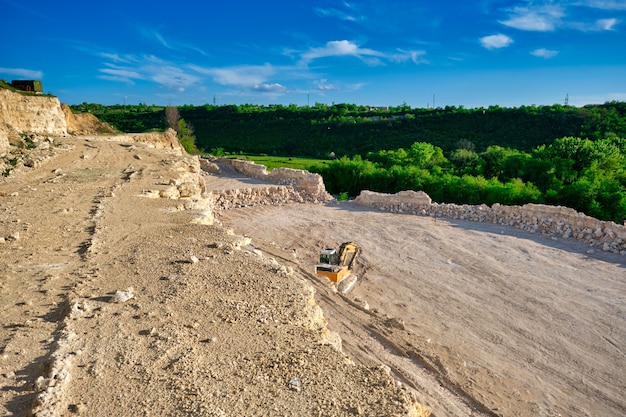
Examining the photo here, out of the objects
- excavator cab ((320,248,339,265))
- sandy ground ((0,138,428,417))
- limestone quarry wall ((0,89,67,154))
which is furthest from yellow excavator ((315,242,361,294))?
limestone quarry wall ((0,89,67,154))

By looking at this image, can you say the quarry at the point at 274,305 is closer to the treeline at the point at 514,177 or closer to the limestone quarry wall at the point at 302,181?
the treeline at the point at 514,177

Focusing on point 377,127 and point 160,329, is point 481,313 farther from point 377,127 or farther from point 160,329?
point 377,127

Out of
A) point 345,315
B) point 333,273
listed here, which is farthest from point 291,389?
point 333,273

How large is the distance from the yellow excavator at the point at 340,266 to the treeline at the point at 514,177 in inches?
352

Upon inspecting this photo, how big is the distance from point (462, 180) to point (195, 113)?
48742 millimetres

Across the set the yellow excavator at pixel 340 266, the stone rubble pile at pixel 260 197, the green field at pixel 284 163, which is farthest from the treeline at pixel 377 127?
the yellow excavator at pixel 340 266

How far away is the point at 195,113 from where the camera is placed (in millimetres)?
61031

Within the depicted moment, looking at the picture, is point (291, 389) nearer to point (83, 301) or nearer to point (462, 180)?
point (83, 301)

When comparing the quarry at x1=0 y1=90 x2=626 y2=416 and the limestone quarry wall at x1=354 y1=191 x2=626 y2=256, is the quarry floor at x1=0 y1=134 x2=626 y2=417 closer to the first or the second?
the quarry at x1=0 y1=90 x2=626 y2=416

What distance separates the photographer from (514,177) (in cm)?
2302

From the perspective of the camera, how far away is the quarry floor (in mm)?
3566

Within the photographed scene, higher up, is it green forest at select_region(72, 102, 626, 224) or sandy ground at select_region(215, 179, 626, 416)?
green forest at select_region(72, 102, 626, 224)

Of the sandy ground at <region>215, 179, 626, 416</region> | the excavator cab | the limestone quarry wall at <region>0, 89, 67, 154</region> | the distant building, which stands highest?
the distant building

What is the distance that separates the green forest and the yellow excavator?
8.93 meters
